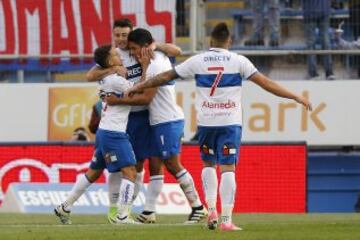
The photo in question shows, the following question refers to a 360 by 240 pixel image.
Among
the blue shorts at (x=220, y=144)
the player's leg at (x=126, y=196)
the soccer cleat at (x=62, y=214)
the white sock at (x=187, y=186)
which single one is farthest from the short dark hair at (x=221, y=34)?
the soccer cleat at (x=62, y=214)

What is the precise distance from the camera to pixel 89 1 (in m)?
21.6

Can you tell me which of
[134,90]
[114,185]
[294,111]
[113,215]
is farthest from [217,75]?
[294,111]

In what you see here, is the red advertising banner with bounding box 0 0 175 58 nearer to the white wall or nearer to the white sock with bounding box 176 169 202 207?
the white wall

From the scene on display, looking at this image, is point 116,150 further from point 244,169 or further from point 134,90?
point 244,169

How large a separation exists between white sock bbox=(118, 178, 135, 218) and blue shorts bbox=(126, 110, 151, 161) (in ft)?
2.44

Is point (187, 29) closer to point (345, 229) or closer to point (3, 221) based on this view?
point (3, 221)

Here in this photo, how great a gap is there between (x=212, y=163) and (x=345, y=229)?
1522 mm

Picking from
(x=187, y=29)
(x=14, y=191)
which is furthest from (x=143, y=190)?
(x=187, y=29)

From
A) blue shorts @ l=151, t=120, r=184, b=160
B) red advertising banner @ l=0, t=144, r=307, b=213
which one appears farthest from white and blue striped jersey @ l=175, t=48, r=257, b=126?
red advertising banner @ l=0, t=144, r=307, b=213

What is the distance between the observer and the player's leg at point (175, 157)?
14.2 meters

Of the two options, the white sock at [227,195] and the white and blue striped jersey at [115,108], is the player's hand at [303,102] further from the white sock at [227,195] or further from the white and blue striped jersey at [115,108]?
the white and blue striped jersey at [115,108]

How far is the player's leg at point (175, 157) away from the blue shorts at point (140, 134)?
21cm

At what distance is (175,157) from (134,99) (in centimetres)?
94

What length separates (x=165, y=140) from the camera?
46.5ft
